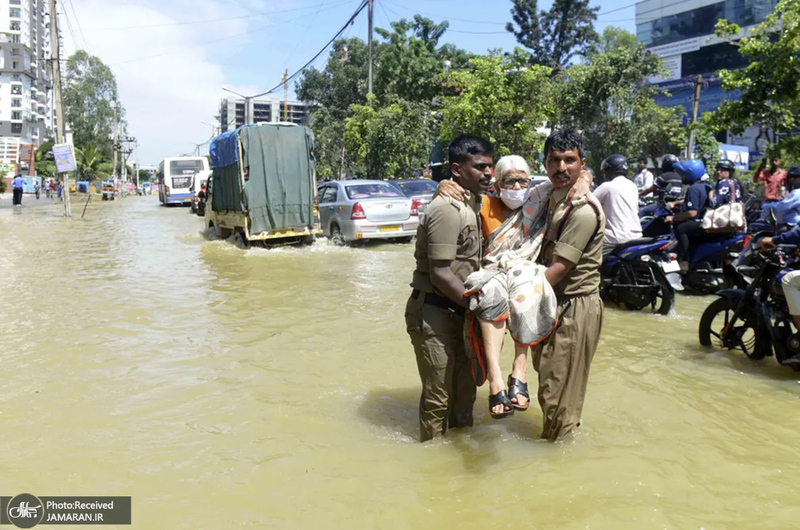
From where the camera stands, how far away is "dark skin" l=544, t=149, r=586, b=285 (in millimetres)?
3365

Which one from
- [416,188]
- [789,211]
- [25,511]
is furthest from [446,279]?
[416,188]

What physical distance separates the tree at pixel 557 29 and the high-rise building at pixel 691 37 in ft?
13.9

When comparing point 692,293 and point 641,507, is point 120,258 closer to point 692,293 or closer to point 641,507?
point 692,293

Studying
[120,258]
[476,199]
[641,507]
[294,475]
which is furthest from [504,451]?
[120,258]

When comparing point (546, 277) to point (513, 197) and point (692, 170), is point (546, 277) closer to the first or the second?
point (513, 197)

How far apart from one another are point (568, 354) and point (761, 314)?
8.35 ft

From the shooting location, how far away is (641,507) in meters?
3.19

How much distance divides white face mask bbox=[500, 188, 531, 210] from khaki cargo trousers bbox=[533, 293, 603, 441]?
0.62m

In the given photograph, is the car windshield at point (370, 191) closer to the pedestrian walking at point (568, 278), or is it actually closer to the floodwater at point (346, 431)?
the floodwater at point (346, 431)

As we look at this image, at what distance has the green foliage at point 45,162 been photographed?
6719 centimetres

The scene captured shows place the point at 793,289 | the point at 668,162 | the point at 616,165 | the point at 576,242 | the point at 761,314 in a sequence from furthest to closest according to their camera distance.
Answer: the point at 668,162
the point at 616,165
the point at 761,314
the point at 793,289
the point at 576,242

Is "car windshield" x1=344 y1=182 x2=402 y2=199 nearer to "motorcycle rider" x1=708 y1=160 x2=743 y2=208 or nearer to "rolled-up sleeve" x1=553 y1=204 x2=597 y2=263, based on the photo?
"motorcycle rider" x1=708 y1=160 x2=743 y2=208

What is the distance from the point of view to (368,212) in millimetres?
14211

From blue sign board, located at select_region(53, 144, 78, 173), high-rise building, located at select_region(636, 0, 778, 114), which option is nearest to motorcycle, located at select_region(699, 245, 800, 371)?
blue sign board, located at select_region(53, 144, 78, 173)
